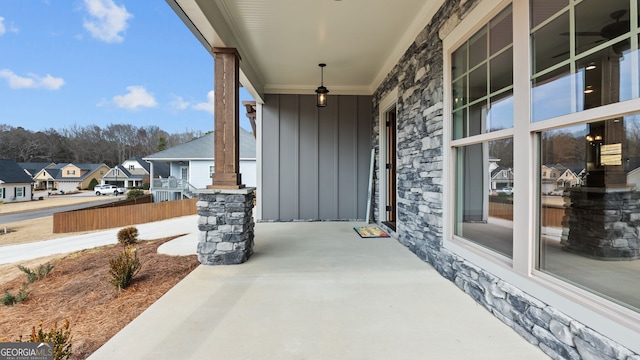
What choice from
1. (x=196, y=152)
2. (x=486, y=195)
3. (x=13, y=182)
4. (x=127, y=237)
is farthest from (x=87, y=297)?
(x=196, y=152)

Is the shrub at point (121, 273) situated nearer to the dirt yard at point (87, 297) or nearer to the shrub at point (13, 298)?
the dirt yard at point (87, 297)

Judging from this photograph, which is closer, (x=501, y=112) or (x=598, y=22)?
(x=598, y=22)

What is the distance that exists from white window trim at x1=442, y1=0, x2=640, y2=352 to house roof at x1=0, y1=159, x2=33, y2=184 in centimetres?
626

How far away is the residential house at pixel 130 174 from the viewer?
26.6m

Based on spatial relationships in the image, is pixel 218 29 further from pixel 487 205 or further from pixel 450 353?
pixel 450 353

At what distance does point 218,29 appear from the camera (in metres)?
3.07

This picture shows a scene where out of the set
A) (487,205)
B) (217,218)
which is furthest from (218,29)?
(487,205)

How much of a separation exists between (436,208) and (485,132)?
3.30ft

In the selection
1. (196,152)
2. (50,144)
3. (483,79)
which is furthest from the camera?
(196,152)

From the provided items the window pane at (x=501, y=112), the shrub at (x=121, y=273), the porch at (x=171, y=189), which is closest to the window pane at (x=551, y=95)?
the window pane at (x=501, y=112)

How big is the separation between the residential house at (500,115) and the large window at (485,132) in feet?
0.05

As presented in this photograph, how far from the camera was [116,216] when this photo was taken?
1014 centimetres

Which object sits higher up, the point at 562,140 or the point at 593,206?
the point at 562,140

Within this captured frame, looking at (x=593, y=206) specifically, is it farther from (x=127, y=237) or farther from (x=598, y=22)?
(x=127, y=237)
